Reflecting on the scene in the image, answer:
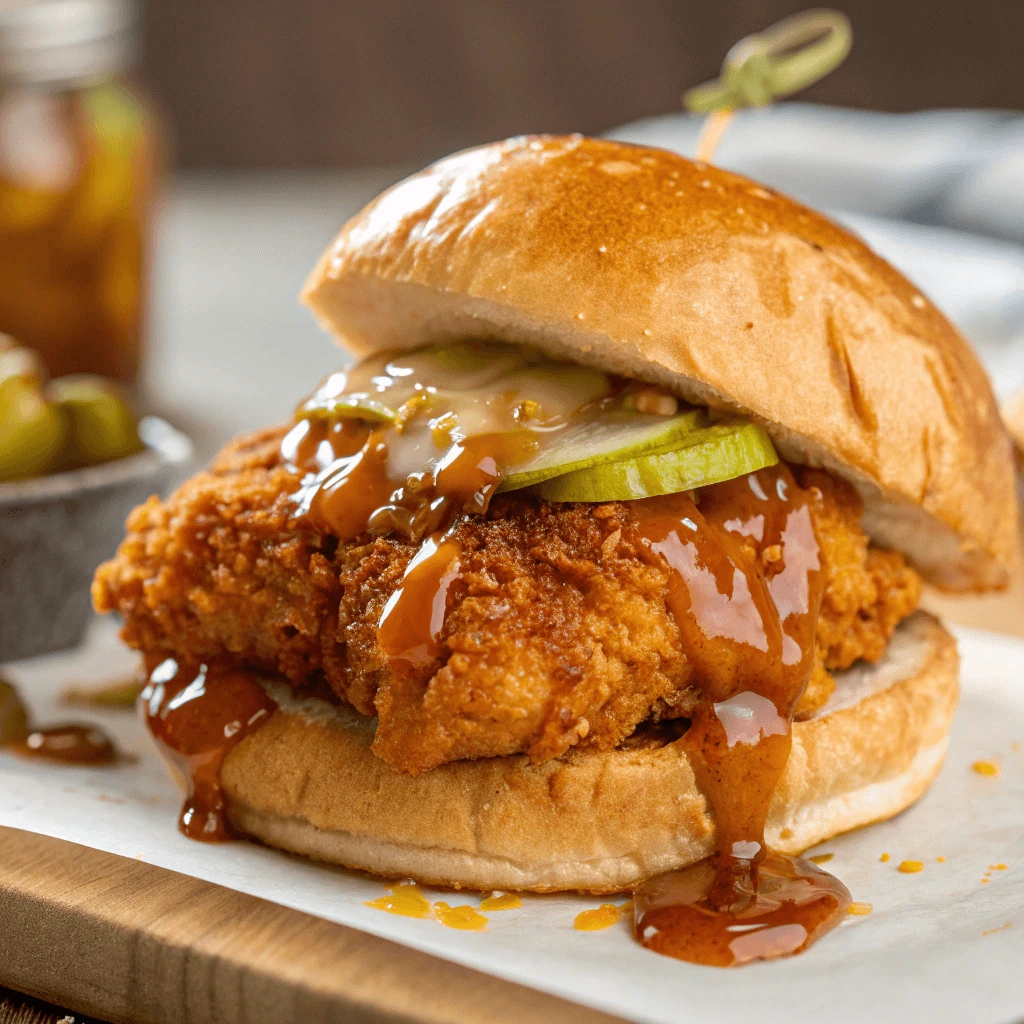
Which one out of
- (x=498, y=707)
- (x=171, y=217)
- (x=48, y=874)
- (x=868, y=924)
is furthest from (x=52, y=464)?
(x=171, y=217)

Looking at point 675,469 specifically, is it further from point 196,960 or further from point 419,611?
point 196,960

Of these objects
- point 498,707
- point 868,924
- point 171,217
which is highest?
point 498,707

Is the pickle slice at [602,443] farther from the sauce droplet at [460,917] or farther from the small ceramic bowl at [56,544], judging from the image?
the small ceramic bowl at [56,544]

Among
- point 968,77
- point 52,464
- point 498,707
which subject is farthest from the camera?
point 968,77

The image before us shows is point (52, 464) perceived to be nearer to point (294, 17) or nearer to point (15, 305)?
point (15, 305)

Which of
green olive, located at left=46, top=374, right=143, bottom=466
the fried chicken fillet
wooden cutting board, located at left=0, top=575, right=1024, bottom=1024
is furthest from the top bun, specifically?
green olive, located at left=46, top=374, right=143, bottom=466

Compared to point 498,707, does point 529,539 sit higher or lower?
higher

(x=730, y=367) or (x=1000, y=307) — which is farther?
(x=1000, y=307)
